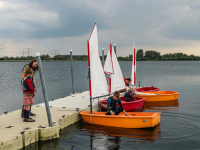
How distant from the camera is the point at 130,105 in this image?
12.1 metres

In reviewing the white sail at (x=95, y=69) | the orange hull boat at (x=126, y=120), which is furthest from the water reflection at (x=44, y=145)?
the white sail at (x=95, y=69)

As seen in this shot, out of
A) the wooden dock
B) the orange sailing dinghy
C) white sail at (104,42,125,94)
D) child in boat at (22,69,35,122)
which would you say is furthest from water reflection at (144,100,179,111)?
child in boat at (22,69,35,122)

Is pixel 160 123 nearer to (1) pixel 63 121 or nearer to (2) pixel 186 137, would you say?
(2) pixel 186 137

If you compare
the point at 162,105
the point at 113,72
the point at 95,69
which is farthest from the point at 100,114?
the point at 162,105

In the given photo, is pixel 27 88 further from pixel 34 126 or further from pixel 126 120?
pixel 126 120

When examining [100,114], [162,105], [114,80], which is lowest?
[162,105]

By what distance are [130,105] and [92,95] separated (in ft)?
10.1

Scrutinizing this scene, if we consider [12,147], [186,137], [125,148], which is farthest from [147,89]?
[12,147]

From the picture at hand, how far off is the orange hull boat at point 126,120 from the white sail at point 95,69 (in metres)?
1.00

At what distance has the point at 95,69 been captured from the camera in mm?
9891

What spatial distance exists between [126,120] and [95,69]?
8.52ft

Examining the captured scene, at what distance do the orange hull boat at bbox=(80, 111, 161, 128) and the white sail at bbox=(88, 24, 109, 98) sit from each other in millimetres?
998

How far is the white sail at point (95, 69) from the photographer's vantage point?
9600mm

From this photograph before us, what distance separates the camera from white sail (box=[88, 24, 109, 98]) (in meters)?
9.60
